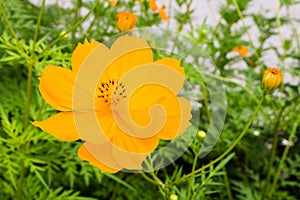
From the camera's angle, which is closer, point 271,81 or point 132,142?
point 132,142

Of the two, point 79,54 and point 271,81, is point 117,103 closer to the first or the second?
point 79,54

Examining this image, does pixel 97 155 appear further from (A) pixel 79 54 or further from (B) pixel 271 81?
(B) pixel 271 81

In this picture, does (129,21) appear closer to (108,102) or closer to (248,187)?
(108,102)

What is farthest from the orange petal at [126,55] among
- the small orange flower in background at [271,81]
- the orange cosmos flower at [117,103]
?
the small orange flower in background at [271,81]

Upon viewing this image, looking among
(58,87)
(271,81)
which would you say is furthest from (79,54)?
(271,81)

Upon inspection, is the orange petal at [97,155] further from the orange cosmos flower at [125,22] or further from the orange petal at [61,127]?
the orange cosmos flower at [125,22]

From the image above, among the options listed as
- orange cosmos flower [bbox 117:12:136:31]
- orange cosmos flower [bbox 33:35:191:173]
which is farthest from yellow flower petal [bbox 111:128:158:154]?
orange cosmos flower [bbox 117:12:136:31]

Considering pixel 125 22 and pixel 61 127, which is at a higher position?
pixel 125 22
